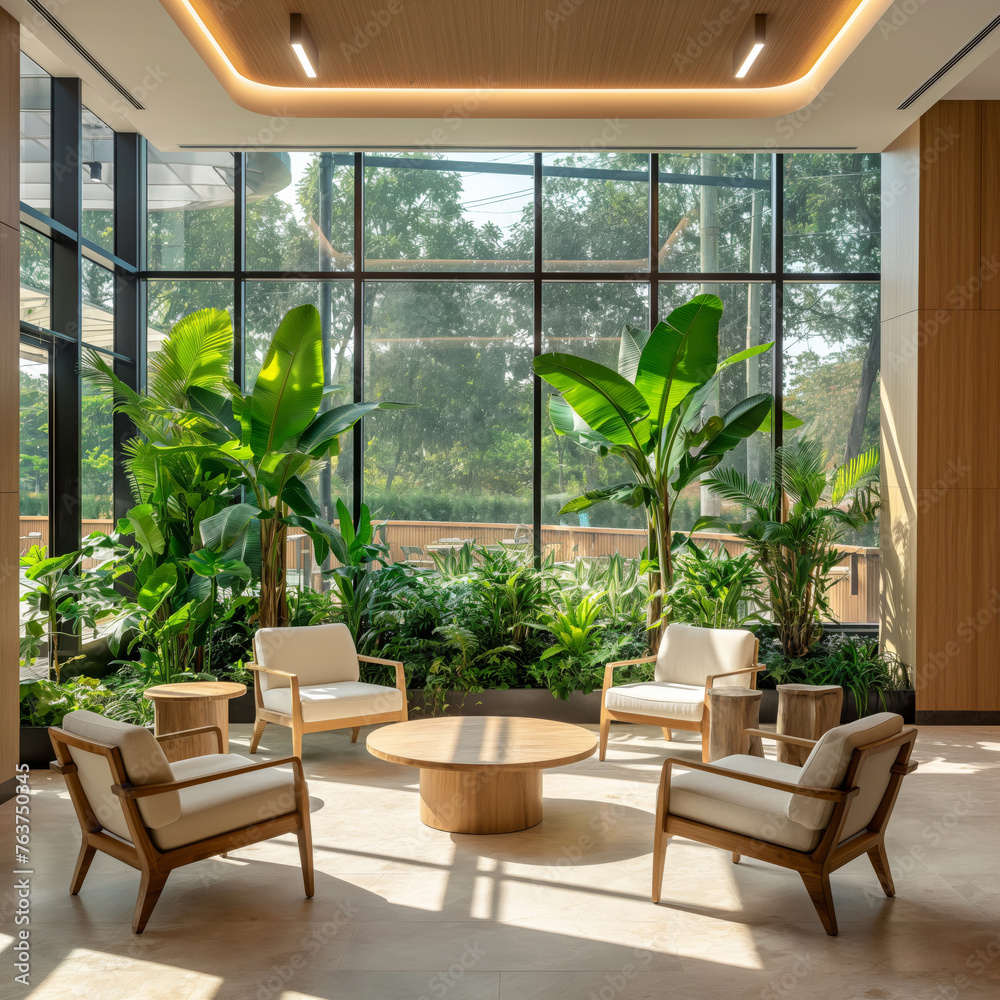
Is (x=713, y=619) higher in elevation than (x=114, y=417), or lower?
lower

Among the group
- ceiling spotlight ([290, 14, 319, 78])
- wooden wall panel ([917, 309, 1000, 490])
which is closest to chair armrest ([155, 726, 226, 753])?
ceiling spotlight ([290, 14, 319, 78])

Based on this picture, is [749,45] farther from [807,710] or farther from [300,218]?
[300,218]

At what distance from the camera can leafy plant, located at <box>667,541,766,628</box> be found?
632 centimetres

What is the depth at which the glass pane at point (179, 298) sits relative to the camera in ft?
23.7

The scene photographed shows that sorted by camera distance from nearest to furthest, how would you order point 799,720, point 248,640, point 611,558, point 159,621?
1. point 799,720
2. point 159,621
3. point 248,640
4. point 611,558

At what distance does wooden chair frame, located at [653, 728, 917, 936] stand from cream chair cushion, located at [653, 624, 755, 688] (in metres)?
1.85

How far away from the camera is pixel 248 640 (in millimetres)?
6574

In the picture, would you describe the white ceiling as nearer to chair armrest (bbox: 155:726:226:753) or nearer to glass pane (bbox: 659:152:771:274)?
glass pane (bbox: 659:152:771:274)

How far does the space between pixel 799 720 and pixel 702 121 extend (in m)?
3.85

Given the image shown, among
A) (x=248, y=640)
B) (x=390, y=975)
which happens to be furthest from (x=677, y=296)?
(x=390, y=975)

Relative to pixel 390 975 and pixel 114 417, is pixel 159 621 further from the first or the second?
pixel 390 975

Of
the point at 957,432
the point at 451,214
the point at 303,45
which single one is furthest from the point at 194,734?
the point at 957,432

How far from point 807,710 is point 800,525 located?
1848mm

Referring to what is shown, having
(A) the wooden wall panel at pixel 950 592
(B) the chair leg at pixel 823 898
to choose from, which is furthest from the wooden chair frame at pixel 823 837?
(A) the wooden wall panel at pixel 950 592
